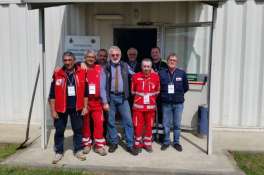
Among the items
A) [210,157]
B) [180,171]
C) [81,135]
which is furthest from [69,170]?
[210,157]

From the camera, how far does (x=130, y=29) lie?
8156 mm

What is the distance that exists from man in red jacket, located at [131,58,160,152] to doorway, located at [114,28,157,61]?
7.68 feet

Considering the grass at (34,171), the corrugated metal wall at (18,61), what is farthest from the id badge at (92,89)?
the corrugated metal wall at (18,61)

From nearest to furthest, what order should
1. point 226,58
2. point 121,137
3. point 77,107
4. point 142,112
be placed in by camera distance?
point 77,107
point 142,112
point 121,137
point 226,58

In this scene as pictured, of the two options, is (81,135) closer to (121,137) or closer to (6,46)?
(121,137)

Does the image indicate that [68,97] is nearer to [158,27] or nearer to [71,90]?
[71,90]

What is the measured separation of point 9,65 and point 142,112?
382 centimetres

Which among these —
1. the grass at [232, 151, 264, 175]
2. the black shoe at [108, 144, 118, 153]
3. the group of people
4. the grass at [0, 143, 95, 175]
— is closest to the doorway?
the group of people

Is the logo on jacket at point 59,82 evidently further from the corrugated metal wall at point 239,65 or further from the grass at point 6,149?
the corrugated metal wall at point 239,65

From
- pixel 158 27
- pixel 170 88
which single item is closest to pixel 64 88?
pixel 170 88

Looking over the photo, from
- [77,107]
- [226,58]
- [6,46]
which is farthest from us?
[6,46]

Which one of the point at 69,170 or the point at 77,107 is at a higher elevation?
the point at 77,107

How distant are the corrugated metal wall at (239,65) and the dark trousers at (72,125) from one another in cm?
324

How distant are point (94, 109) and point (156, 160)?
1.26m
